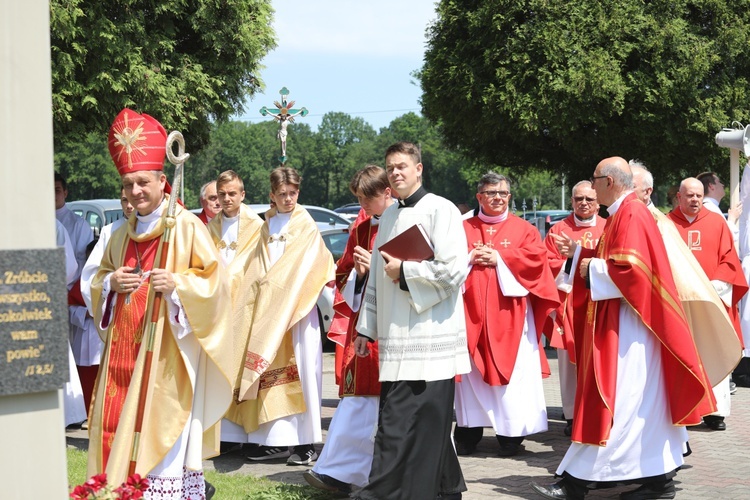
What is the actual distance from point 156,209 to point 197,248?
0.35 metres

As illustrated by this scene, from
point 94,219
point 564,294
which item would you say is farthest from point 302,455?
point 94,219

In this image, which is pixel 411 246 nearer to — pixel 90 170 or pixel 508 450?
pixel 508 450

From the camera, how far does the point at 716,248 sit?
30.5 feet

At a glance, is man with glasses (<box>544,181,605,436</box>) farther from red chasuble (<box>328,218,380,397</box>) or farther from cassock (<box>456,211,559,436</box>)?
red chasuble (<box>328,218,380,397</box>)

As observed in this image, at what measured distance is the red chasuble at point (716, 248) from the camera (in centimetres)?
923

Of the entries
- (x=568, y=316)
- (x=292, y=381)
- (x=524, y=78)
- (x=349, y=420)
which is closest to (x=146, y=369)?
(x=349, y=420)

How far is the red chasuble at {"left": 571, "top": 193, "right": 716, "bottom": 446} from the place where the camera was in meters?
6.00

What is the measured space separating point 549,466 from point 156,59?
8879mm

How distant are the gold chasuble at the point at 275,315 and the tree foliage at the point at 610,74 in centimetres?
1307

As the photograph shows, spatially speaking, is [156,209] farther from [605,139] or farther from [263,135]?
[263,135]

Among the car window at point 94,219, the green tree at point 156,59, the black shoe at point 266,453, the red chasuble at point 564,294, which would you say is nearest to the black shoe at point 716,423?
the red chasuble at point 564,294

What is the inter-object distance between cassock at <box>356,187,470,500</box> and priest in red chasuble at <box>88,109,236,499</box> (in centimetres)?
89

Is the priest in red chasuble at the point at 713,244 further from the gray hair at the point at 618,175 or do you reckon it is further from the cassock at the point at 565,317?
the gray hair at the point at 618,175

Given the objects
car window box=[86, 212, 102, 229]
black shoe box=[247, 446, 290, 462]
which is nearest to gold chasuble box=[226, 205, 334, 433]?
black shoe box=[247, 446, 290, 462]
